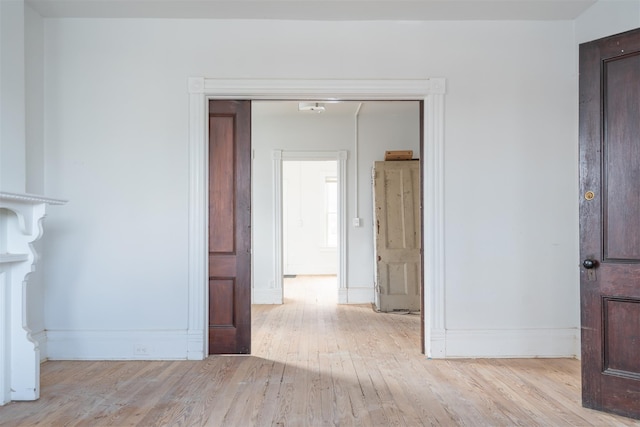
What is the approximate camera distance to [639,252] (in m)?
2.51

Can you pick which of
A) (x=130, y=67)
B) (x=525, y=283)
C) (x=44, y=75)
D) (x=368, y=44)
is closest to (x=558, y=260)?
(x=525, y=283)

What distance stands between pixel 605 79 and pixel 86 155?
3.68 meters

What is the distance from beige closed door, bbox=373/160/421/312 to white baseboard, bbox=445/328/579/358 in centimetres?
223

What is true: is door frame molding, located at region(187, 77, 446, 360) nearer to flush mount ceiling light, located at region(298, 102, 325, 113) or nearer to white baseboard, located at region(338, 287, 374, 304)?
flush mount ceiling light, located at region(298, 102, 325, 113)

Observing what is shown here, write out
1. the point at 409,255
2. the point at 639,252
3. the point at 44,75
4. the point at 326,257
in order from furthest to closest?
the point at 326,257 → the point at 409,255 → the point at 44,75 → the point at 639,252

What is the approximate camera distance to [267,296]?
21.2 ft

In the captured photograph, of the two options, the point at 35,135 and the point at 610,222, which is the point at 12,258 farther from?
the point at 610,222

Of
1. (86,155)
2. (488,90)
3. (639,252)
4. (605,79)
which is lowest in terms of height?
(639,252)

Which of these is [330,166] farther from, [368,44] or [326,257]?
[368,44]

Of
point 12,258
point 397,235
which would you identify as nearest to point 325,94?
point 12,258

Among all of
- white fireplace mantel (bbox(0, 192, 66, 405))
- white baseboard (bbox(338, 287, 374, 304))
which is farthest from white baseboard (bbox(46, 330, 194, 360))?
white baseboard (bbox(338, 287, 374, 304))

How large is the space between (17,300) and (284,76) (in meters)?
2.42

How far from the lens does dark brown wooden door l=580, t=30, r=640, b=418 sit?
8.30 feet

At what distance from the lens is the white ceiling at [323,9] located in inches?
134
